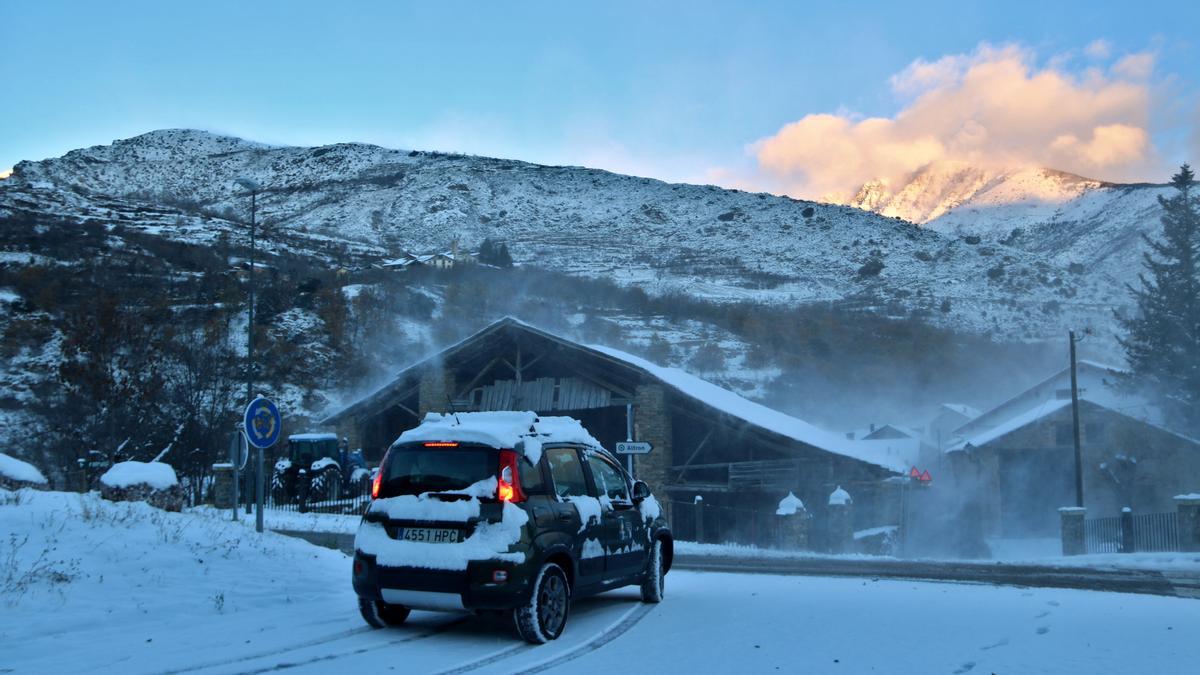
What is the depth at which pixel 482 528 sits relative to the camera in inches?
310

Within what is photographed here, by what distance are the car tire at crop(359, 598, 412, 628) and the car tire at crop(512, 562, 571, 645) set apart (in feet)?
4.13

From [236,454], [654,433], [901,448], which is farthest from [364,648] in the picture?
[901,448]

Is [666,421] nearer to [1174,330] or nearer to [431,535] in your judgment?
[431,535]

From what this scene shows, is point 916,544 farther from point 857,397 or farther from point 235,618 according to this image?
point 857,397

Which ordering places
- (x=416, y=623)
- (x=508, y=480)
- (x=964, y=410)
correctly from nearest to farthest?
(x=508, y=480), (x=416, y=623), (x=964, y=410)

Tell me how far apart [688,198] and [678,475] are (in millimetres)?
116295

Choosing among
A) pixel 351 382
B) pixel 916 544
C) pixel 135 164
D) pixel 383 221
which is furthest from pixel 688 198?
pixel 916 544

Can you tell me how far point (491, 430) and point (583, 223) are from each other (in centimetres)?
12209

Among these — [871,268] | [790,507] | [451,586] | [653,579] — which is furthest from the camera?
[871,268]

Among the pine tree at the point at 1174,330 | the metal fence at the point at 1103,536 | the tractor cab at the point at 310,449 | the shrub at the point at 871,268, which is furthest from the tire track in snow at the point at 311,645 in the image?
the shrub at the point at 871,268

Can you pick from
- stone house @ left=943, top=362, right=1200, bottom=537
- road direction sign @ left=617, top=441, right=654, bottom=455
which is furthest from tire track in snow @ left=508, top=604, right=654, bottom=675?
stone house @ left=943, top=362, right=1200, bottom=537

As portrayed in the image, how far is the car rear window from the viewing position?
320 inches

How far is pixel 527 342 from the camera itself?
98.3 ft

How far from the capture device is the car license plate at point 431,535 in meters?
7.91
